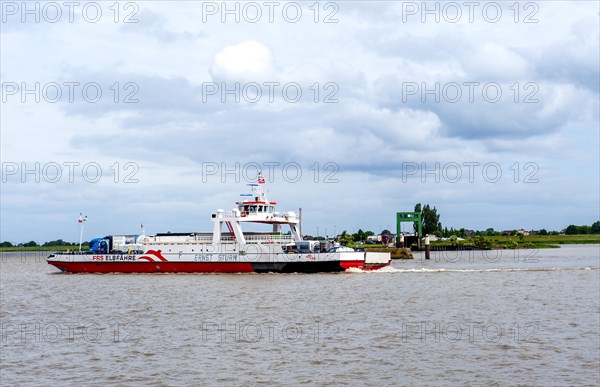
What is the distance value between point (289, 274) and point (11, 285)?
2763cm

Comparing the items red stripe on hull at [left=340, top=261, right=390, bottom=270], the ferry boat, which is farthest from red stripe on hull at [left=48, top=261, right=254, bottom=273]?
red stripe on hull at [left=340, top=261, right=390, bottom=270]

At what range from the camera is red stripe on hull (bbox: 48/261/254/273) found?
67.2 metres

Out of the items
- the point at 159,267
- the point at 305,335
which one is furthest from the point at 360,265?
the point at 305,335

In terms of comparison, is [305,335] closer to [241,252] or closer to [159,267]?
[241,252]

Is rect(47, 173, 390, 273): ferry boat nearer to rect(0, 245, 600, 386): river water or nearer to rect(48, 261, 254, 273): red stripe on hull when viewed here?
rect(48, 261, 254, 273): red stripe on hull

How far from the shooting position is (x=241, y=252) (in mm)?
66875

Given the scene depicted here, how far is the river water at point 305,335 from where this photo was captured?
2319 cm

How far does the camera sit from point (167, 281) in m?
61.2

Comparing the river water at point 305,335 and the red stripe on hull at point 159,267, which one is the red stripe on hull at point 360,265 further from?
the river water at point 305,335

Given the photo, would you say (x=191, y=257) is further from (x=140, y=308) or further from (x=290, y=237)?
(x=140, y=308)

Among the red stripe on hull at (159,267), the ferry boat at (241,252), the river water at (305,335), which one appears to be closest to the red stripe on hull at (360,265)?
the ferry boat at (241,252)

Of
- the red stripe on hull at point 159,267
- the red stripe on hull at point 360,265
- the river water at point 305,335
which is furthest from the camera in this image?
the red stripe on hull at point 159,267

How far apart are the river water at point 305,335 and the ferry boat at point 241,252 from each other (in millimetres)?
9465

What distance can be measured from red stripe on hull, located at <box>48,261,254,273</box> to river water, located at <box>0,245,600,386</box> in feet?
37.6
